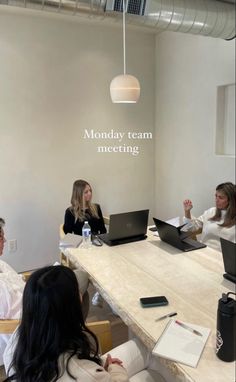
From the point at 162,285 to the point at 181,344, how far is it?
486 mm

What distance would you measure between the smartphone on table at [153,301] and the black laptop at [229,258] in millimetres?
434

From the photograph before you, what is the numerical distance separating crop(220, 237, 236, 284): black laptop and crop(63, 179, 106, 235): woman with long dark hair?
1.63 meters

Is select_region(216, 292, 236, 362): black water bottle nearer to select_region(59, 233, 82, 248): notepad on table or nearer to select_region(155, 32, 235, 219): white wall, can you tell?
select_region(59, 233, 82, 248): notepad on table

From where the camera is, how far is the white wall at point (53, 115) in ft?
11.4

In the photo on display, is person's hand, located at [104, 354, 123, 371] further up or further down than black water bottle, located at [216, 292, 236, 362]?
further down

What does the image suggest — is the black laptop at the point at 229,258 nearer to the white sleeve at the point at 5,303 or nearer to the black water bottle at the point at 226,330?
the black water bottle at the point at 226,330

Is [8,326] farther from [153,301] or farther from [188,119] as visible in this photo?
[188,119]

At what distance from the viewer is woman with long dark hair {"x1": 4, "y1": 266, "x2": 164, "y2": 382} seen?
1.12 metres

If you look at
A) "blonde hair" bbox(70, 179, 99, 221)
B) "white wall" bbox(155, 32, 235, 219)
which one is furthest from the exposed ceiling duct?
"blonde hair" bbox(70, 179, 99, 221)

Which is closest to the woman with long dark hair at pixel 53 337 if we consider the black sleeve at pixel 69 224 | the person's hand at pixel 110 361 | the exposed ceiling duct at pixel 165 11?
the person's hand at pixel 110 361

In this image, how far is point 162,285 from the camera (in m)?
1.78

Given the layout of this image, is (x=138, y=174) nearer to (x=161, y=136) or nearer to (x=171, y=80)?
(x=161, y=136)

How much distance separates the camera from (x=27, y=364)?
3.77 feet

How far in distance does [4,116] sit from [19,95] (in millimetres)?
276
